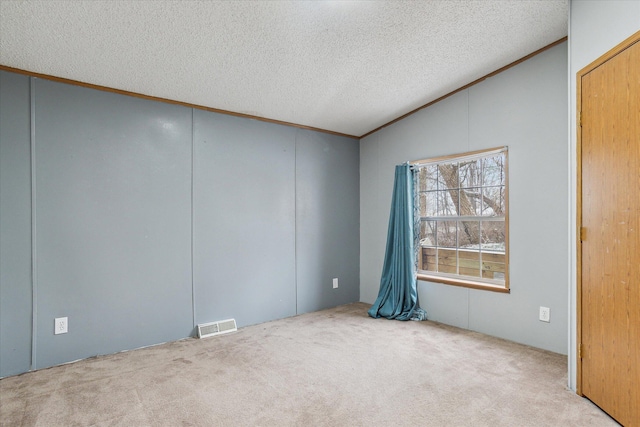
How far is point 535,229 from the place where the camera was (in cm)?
301

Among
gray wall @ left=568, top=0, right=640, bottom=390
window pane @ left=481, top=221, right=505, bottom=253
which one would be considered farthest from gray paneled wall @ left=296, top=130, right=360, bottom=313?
gray wall @ left=568, top=0, right=640, bottom=390

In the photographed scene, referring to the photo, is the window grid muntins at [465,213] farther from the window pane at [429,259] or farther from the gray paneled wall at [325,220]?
the gray paneled wall at [325,220]

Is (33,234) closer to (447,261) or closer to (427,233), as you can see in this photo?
(427,233)

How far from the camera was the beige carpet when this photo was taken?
1944mm

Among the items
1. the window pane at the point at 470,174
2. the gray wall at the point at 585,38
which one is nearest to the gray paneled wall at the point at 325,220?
the window pane at the point at 470,174

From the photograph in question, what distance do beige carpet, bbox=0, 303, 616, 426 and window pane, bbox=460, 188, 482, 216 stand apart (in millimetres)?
1225

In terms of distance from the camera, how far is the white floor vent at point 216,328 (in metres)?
3.30

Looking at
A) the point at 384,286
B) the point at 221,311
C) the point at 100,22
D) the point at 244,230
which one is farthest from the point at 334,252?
the point at 100,22

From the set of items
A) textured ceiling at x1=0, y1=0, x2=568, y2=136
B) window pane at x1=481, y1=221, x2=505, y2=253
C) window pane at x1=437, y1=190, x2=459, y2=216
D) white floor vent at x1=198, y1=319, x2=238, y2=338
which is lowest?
white floor vent at x1=198, y1=319, x2=238, y2=338

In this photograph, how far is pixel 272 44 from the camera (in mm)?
2502

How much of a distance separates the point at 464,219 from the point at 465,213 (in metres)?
0.07

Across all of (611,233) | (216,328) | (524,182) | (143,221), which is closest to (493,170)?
(524,182)

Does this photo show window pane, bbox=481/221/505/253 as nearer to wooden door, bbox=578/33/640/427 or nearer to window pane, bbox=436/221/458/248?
window pane, bbox=436/221/458/248

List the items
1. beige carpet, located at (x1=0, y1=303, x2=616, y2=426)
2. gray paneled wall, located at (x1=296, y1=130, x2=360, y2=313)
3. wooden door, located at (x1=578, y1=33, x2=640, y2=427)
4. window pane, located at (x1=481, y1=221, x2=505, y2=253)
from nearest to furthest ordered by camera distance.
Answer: wooden door, located at (x1=578, y1=33, x2=640, y2=427), beige carpet, located at (x1=0, y1=303, x2=616, y2=426), window pane, located at (x1=481, y1=221, x2=505, y2=253), gray paneled wall, located at (x1=296, y1=130, x2=360, y2=313)
